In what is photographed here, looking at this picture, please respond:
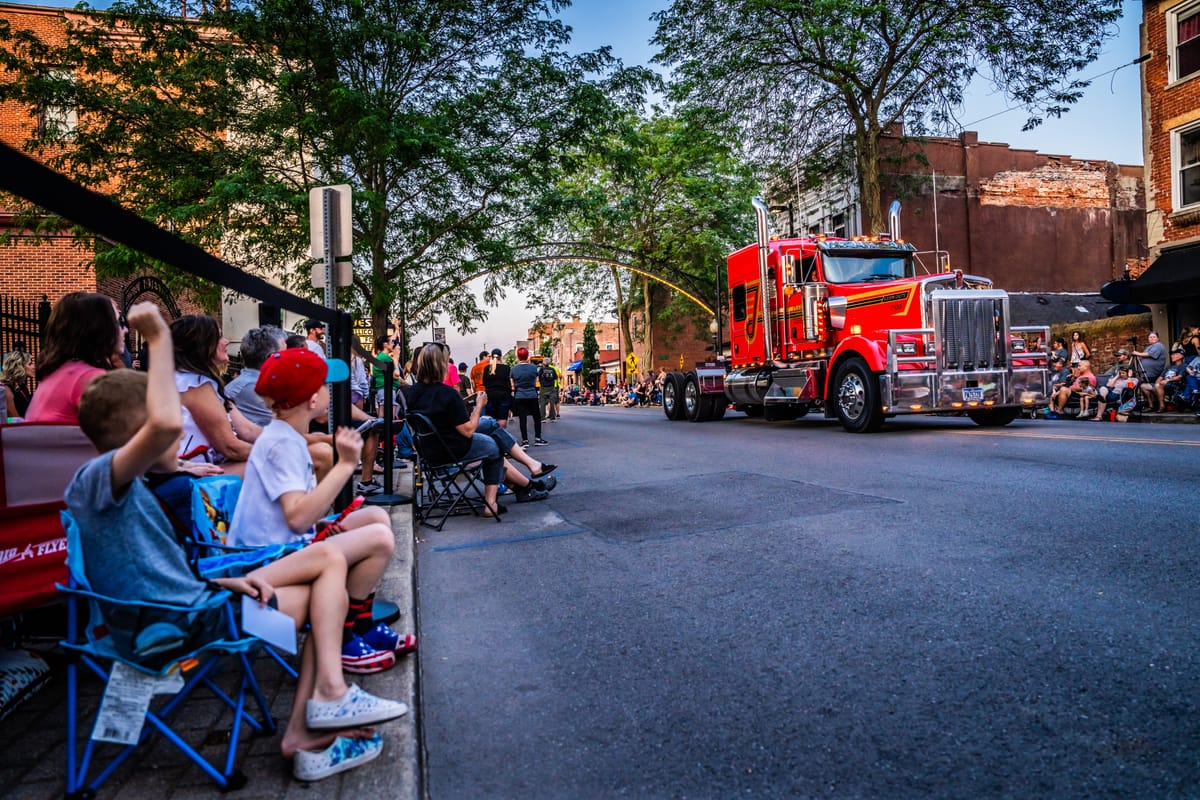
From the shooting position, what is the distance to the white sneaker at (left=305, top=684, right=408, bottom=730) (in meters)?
2.49

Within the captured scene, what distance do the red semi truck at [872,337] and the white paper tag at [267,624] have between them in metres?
11.2

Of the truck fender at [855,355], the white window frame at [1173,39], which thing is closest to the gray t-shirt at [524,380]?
the truck fender at [855,355]

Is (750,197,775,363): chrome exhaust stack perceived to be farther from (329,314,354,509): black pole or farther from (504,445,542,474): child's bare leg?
(329,314,354,509): black pole

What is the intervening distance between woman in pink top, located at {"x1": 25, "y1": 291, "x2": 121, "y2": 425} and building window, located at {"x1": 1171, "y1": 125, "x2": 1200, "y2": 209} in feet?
78.2

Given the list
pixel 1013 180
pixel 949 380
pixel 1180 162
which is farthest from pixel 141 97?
pixel 1013 180

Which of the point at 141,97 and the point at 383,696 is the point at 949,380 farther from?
the point at 141,97

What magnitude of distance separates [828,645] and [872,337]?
1079cm

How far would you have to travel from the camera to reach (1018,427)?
1346cm

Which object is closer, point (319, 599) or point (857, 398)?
point (319, 599)

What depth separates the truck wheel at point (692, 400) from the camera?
65.1ft

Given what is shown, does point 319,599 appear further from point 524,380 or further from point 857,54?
point 857,54

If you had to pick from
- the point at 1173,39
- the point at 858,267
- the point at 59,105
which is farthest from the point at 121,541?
the point at 1173,39

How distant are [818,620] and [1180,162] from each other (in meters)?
22.4

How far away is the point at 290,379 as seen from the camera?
9.95 ft
